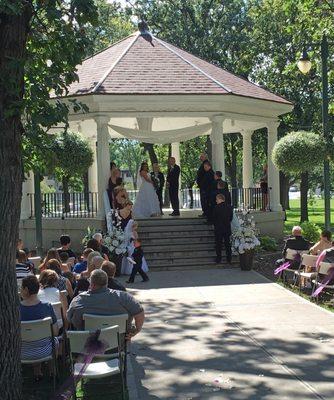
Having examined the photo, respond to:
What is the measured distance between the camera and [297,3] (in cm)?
1470

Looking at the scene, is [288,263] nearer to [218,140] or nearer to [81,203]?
[218,140]

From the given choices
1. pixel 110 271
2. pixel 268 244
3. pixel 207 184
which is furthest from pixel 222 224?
pixel 110 271

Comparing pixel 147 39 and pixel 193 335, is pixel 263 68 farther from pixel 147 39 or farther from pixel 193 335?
pixel 193 335

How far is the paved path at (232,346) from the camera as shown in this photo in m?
5.97

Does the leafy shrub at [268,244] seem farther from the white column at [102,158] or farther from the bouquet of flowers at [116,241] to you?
the bouquet of flowers at [116,241]

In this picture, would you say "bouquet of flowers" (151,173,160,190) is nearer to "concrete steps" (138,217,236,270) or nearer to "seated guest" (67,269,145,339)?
"concrete steps" (138,217,236,270)

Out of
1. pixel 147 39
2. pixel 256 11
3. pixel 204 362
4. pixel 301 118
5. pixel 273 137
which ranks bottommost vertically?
pixel 204 362

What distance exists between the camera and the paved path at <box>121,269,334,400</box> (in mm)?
5973

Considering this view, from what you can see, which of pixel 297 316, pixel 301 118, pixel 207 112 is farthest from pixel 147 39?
pixel 297 316

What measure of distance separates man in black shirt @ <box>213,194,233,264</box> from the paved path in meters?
2.61

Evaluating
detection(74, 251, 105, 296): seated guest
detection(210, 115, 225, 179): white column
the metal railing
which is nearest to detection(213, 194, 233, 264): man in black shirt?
detection(210, 115, 225, 179): white column

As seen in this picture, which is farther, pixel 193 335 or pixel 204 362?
pixel 193 335

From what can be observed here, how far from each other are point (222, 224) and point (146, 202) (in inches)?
156

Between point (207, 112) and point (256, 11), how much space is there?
9.99m
